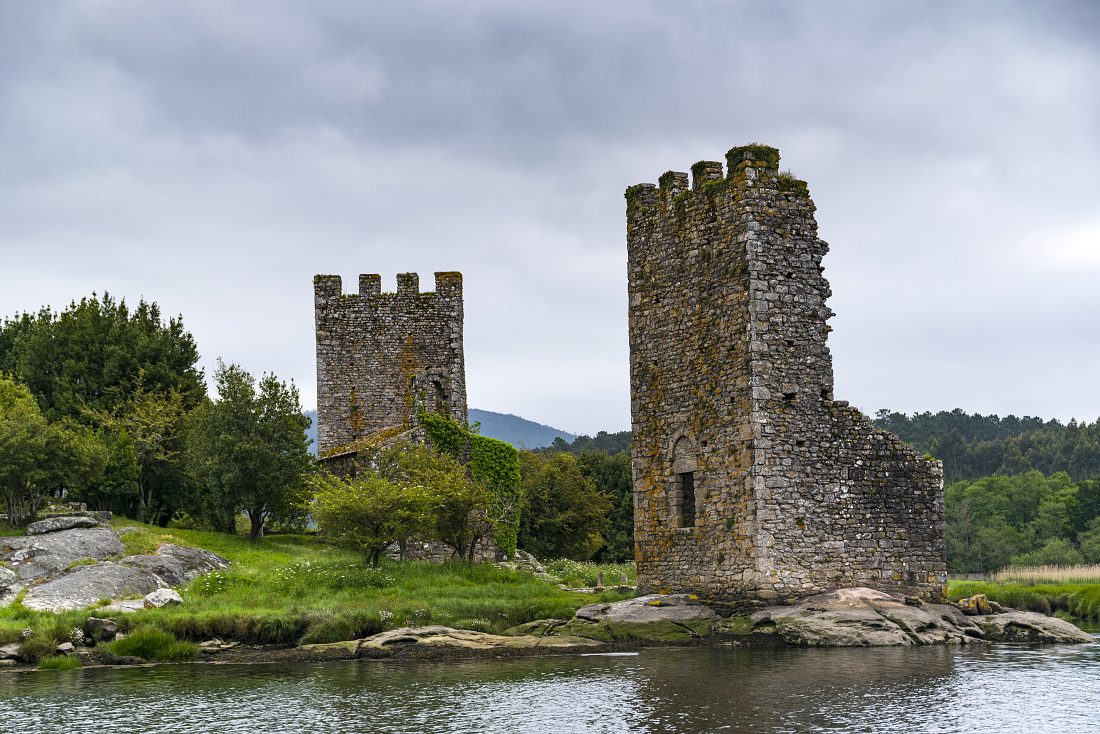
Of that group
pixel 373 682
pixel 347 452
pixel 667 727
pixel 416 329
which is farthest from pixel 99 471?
pixel 667 727

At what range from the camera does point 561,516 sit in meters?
56.0

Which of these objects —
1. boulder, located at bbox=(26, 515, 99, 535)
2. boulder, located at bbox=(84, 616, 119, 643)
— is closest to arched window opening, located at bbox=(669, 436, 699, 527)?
boulder, located at bbox=(84, 616, 119, 643)

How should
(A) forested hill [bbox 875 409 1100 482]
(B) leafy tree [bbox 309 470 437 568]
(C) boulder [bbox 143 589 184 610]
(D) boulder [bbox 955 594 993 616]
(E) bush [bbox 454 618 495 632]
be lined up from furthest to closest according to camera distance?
(A) forested hill [bbox 875 409 1100 482], (B) leafy tree [bbox 309 470 437 568], (C) boulder [bbox 143 589 184 610], (D) boulder [bbox 955 594 993 616], (E) bush [bbox 454 618 495 632]

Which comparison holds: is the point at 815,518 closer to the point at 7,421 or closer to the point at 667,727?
the point at 667,727

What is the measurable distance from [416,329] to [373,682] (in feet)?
78.6

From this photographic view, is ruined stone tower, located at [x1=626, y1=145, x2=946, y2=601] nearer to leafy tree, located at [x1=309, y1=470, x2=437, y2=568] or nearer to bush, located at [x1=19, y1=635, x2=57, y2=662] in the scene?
leafy tree, located at [x1=309, y1=470, x2=437, y2=568]

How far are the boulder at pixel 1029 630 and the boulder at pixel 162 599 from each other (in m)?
19.2

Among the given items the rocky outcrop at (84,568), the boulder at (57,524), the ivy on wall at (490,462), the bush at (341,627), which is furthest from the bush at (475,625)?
the boulder at (57,524)

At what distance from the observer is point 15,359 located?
170 ft

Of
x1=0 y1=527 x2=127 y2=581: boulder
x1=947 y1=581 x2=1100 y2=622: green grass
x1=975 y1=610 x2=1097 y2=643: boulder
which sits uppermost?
x1=0 y1=527 x2=127 y2=581: boulder

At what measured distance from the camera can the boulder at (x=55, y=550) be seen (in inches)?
1204

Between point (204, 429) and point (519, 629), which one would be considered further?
point (204, 429)

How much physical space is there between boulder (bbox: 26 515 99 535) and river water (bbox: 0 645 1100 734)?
11.1m

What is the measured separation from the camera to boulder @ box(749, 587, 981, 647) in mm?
25312
